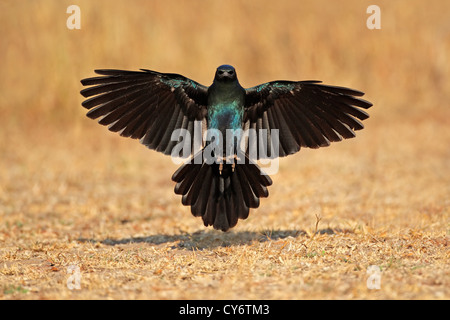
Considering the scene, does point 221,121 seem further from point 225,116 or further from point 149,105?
point 149,105

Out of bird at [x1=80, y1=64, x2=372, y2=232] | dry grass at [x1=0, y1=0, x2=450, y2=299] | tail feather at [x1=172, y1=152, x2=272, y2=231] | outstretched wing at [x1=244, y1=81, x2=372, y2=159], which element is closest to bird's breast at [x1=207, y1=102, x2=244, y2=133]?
bird at [x1=80, y1=64, x2=372, y2=232]

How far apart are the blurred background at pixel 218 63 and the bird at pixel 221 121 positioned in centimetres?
461

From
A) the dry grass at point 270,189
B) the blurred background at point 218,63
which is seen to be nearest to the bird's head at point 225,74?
the dry grass at point 270,189

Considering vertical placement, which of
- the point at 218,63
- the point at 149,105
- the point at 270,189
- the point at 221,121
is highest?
the point at 218,63

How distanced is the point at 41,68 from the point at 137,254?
32.9 feet

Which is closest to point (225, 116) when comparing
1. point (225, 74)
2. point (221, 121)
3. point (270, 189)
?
point (221, 121)

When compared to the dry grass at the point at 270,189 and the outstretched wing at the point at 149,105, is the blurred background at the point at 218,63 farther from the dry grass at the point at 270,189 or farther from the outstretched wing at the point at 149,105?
the outstretched wing at the point at 149,105

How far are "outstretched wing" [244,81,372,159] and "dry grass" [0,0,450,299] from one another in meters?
0.97

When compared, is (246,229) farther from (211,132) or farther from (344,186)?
(344,186)

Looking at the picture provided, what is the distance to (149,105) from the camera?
570 cm

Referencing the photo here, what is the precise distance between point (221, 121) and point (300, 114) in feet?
2.57

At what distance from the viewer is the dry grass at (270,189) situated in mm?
4559

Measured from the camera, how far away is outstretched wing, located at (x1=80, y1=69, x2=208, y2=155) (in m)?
5.55

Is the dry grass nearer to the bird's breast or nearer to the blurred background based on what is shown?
the blurred background
